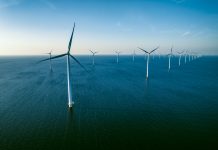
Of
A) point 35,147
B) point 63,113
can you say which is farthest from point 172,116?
point 35,147

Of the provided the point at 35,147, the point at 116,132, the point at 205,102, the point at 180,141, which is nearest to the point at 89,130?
the point at 116,132

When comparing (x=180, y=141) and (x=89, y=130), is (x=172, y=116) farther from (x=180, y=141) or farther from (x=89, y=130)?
(x=89, y=130)

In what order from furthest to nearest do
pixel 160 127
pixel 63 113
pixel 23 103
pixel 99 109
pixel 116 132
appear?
pixel 23 103, pixel 99 109, pixel 63 113, pixel 160 127, pixel 116 132

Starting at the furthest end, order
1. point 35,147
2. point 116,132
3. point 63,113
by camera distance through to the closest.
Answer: point 63,113 < point 116,132 < point 35,147

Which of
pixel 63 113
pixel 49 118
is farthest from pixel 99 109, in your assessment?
pixel 49 118

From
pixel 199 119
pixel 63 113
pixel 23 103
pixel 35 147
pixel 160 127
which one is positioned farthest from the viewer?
pixel 23 103

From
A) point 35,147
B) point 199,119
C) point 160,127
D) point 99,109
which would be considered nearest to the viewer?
point 35,147

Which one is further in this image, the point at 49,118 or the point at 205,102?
the point at 205,102

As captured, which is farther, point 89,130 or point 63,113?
point 63,113

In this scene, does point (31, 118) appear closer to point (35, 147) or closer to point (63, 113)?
point (63, 113)
